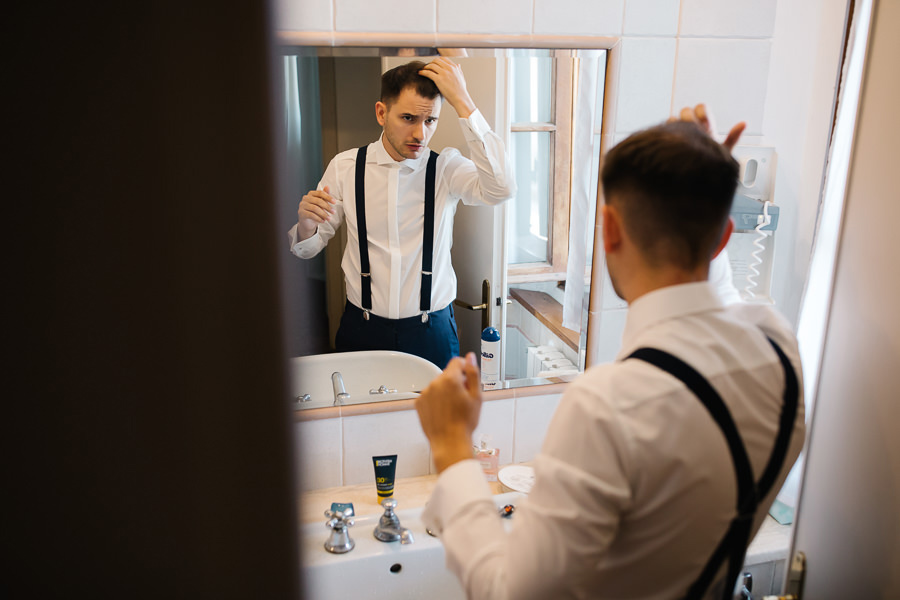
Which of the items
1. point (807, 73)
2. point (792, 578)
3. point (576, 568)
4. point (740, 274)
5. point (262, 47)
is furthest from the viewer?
point (740, 274)

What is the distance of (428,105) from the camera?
1403 mm

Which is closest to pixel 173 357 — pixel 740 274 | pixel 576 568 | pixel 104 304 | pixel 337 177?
pixel 104 304

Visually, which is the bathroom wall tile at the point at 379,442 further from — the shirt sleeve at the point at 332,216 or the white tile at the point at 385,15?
the white tile at the point at 385,15

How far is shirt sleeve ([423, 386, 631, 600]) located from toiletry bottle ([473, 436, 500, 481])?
75 centimetres

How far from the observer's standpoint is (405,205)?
1433mm

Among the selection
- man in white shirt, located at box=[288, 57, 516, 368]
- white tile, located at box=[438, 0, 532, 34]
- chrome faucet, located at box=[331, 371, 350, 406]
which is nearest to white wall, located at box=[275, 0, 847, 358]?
white tile, located at box=[438, 0, 532, 34]

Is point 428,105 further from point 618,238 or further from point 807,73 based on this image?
point 807,73

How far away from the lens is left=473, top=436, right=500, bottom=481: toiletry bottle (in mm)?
1511

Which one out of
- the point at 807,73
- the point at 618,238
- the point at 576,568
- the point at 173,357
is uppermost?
the point at 807,73

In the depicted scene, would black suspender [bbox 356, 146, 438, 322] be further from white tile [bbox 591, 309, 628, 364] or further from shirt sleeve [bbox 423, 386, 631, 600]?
shirt sleeve [bbox 423, 386, 631, 600]

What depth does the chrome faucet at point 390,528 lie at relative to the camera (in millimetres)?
1362

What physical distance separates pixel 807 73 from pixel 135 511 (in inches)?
67.8

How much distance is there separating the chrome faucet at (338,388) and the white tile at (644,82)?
0.82m

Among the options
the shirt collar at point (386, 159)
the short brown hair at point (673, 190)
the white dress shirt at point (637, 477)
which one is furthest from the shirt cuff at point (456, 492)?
the shirt collar at point (386, 159)
